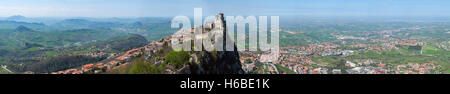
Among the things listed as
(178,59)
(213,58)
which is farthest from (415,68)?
(178,59)

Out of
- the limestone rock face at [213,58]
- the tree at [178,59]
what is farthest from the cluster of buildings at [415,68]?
the tree at [178,59]

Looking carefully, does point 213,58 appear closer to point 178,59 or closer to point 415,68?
A: point 178,59

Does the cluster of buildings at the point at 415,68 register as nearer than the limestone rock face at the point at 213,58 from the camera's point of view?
No

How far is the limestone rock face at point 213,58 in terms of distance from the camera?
1172 cm

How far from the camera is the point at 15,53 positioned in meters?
77.3

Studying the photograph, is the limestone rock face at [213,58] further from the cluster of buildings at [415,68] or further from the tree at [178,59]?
the cluster of buildings at [415,68]

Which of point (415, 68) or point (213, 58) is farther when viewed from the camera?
point (415, 68)

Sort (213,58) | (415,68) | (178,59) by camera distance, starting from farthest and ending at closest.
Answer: (415,68), (213,58), (178,59)

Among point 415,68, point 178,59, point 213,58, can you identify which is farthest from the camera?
point 415,68

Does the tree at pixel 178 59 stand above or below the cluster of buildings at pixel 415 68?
above

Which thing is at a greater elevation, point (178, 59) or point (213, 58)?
point (178, 59)

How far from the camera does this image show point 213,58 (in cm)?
1307
